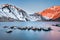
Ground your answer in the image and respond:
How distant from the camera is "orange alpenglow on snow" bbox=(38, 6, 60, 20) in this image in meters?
3.27

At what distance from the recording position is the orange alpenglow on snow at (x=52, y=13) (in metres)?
3.27

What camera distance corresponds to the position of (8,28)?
325 cm

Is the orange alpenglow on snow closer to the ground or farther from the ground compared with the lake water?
farther from the ground

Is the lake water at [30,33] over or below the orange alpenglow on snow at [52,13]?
below

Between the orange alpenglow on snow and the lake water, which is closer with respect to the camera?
the lake water

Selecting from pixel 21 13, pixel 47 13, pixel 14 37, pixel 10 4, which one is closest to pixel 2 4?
pixel 10 4

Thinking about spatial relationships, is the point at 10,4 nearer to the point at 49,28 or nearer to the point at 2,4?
the point at 2,4

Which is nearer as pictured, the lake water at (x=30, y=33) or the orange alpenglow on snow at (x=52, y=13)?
the lake water at (x=30, y=33)

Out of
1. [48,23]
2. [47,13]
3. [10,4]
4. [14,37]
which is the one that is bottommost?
[14,37]

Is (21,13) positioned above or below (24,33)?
above

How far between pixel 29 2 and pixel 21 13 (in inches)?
11.2

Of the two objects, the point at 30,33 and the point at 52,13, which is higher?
the point at 52,13

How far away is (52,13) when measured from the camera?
330 cm

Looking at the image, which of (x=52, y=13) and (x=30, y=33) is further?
(x=52, y=13)
